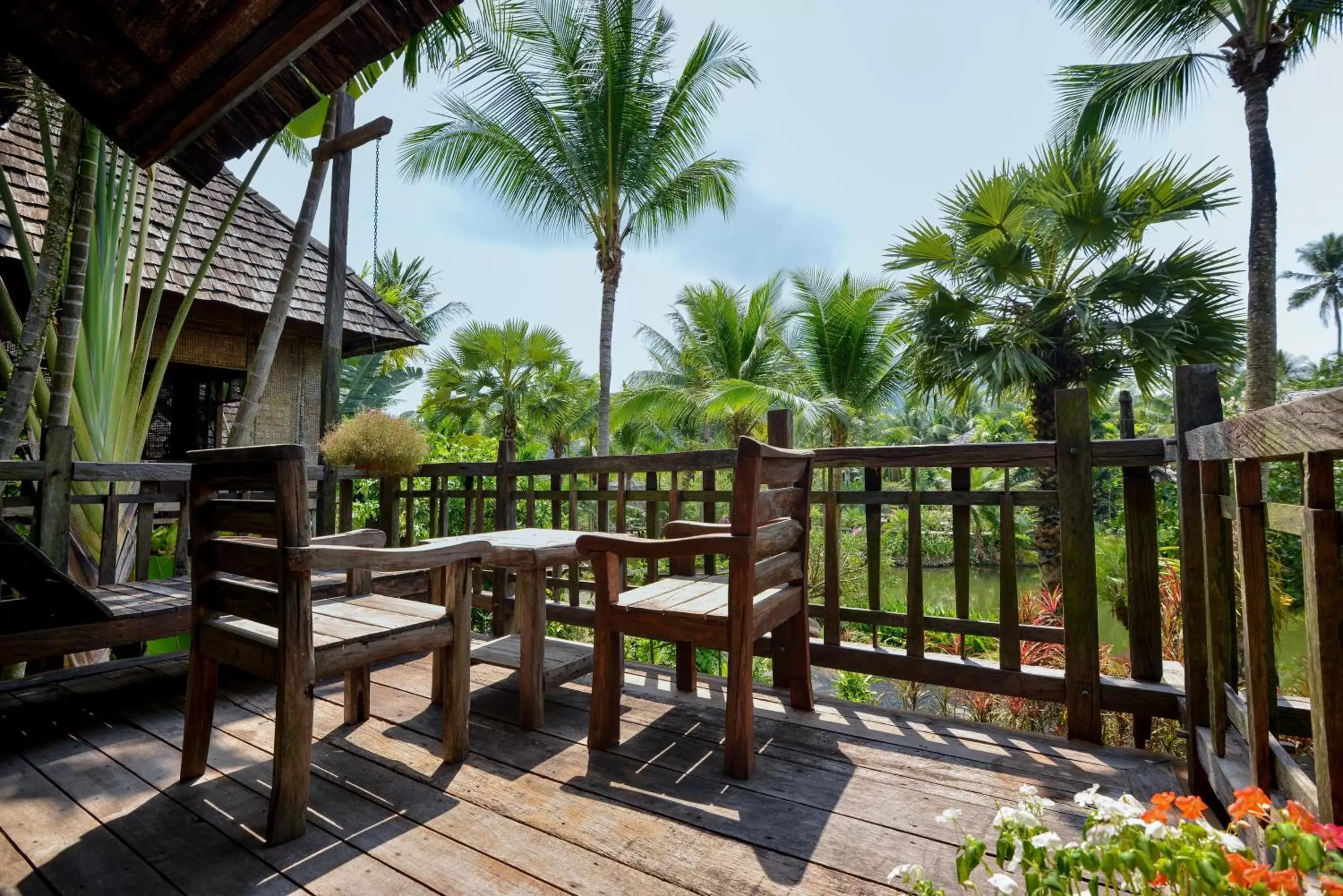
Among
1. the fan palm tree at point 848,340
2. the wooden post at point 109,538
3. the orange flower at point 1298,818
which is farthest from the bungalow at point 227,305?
the fan palm tree at point 848,340

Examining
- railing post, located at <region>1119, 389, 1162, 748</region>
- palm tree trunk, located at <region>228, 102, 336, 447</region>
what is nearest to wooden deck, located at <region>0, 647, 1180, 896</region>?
railing post, located at <region>1119, 389, 1162, 748</region>

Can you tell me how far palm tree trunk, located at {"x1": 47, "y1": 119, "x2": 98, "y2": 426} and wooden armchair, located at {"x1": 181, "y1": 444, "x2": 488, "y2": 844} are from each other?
2.24 m

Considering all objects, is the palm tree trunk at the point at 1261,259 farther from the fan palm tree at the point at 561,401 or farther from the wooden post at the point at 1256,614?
the fan palm tree at the point at 561,401

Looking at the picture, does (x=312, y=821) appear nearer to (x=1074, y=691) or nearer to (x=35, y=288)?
(x=1074, y=691)

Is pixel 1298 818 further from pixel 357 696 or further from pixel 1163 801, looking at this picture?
pixel 357 696

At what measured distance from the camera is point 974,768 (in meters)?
2.00

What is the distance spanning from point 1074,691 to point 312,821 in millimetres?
2443

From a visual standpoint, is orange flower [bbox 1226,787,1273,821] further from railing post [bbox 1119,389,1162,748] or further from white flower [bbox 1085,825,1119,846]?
railing post [bbox 1119,389,1162,748]

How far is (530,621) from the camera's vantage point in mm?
2352

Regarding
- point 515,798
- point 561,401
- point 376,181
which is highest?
point 376,181

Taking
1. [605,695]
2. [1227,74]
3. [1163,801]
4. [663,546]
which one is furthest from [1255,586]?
[1227,74]

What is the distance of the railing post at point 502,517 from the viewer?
147 inches

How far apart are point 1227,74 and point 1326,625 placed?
10.2 meters

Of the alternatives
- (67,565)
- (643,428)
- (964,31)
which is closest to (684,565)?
(67,565)
